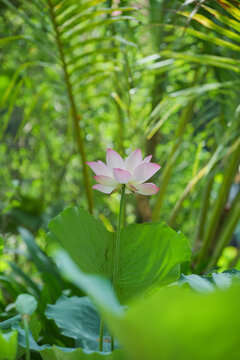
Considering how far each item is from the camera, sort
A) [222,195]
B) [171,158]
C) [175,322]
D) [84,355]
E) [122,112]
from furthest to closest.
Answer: [122,112], [171,158], [222,195], [84,355], [175,322]

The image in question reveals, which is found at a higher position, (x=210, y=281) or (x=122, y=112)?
(x=122, y=112)

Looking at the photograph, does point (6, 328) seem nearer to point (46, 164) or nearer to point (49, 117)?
point (49, 117)

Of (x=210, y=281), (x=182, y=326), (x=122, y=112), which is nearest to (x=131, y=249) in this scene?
(x=210, y=281)

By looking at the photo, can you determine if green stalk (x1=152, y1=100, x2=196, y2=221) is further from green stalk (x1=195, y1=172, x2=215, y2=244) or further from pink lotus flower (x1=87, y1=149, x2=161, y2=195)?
pink lotus flower (x1=87, y1=149, x2=161, y2=195)

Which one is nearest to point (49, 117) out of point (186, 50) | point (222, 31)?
point (186, 50)

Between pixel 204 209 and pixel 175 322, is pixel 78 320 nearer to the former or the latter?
pixel 175 322

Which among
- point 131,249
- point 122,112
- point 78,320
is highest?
point 122,112

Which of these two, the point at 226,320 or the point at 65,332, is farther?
the point at 65,332

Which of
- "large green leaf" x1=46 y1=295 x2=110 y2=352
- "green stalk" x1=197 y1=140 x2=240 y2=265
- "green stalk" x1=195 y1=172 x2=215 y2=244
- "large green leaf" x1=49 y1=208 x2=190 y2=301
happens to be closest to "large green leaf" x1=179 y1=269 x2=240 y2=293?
"large green leaf" x1=49 y1=208 x2=190 y2=301
